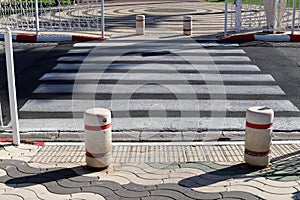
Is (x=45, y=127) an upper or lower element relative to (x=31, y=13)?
lower

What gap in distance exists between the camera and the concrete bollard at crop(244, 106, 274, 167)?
526 cm

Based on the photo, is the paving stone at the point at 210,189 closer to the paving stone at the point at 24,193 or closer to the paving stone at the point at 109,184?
the paving stone at the point at 109,184

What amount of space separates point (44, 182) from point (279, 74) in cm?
630

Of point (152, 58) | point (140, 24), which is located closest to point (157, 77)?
point (152, 58)

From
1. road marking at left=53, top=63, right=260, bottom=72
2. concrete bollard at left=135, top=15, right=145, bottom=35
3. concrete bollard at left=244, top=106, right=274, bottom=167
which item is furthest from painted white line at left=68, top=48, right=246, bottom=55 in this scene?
concrete bollard at left=244, top=106, right=274, bottom=167

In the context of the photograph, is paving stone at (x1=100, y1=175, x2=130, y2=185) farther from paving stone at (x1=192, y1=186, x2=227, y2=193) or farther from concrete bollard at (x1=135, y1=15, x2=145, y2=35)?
concrete bollard at (x1=135, y1=15, x2=145, y2=35)

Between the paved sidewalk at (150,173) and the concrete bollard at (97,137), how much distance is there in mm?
127

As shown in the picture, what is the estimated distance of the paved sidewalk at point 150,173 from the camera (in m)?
4.81

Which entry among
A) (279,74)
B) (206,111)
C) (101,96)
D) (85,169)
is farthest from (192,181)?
(279,74)

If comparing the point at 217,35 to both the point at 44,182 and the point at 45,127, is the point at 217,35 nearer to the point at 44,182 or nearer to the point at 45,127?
the point at 45,127

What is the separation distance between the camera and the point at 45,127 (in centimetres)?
689

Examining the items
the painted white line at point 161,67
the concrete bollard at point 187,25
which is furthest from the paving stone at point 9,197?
the concrete bollard at point 187,25

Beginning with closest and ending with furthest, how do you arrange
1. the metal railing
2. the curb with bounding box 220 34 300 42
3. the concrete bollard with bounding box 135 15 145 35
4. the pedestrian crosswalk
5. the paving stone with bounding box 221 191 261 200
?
the paving stone with bounding box 221 191 261 200 < the pedestrian crosswalk < the curb with bounding box 220 34 300 42 < the concrete bollard with bounding box 135 15 145 35 < the metal railing

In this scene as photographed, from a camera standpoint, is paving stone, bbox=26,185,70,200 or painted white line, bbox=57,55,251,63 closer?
paving stone, bbox=26,185,70,200
